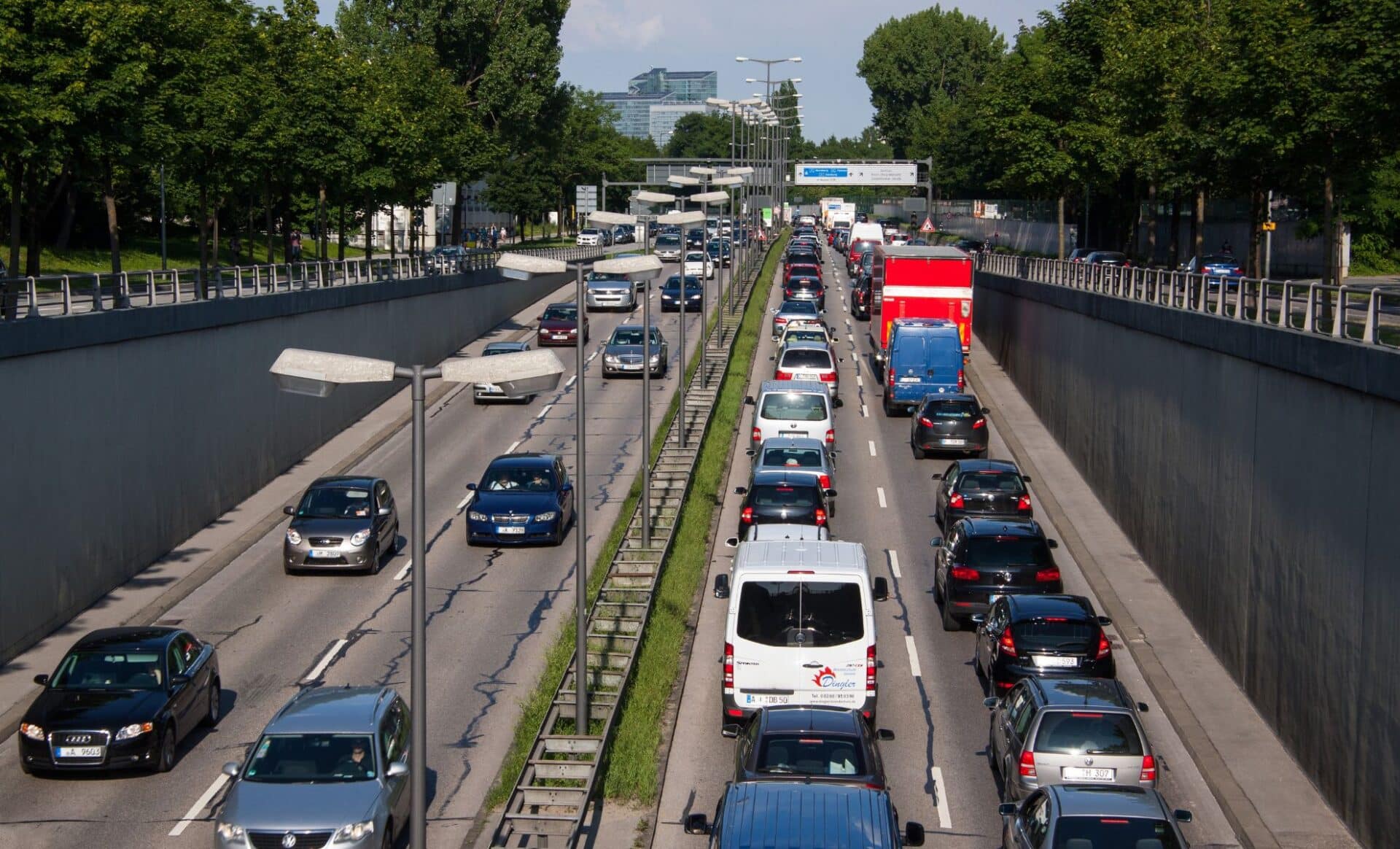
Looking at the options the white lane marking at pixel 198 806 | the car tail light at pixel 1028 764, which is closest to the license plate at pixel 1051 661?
the car tail light at pixel 1028 764

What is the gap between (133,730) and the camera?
1747 centimetres

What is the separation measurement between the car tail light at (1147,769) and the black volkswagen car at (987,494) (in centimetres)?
1280

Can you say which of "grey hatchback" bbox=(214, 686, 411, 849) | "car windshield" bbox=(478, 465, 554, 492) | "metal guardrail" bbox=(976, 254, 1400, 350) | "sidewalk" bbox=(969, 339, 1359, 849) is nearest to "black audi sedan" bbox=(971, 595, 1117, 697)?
"sidewalk" bbox=(969, 339, 1359, 849)

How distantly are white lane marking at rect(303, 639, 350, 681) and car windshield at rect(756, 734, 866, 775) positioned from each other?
373 inches

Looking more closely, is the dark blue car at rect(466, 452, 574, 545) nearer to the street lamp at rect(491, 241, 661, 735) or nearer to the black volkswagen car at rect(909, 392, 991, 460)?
the street lamp at rect(491, 241, 661, 735)

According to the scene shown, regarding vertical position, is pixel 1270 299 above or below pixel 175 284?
above

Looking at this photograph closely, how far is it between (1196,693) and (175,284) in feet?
70.1

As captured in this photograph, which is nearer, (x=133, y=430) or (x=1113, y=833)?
(x=1113, y=833)

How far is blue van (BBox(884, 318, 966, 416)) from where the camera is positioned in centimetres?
4050

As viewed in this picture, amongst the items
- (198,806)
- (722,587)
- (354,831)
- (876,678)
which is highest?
(722,587)

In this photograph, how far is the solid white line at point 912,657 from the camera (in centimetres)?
2178

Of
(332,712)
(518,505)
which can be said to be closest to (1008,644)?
(332,712)


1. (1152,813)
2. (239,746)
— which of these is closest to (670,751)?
(239,746)

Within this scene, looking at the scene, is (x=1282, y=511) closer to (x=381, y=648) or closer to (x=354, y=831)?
(x=354, y=831)
